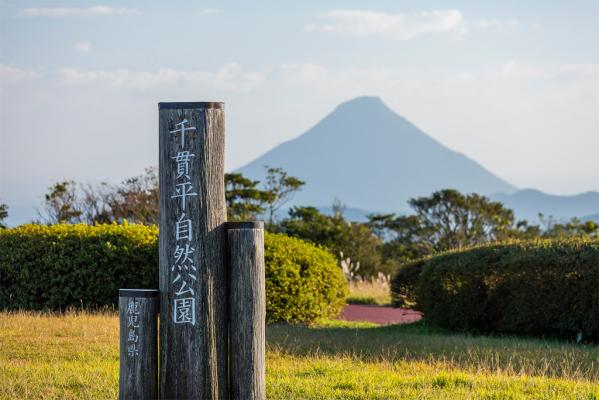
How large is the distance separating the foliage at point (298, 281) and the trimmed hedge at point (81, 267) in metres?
0.02

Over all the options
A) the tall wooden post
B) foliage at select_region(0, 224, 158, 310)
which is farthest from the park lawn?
the tall wooden post

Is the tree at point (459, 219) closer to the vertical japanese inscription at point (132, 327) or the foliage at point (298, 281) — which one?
the foliage at point (298, 281)

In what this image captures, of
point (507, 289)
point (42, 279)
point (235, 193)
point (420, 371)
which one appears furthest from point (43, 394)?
point (235, 193)

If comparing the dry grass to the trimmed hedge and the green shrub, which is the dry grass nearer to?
the green shrub

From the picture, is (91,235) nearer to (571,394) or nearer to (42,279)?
(42,279)

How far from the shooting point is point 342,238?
25.2m

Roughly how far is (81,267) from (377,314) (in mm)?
6798

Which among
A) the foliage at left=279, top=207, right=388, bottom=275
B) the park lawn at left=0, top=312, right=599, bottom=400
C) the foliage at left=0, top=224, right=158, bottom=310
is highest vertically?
the foliage at left=279, top=207, right=388, bottom=275

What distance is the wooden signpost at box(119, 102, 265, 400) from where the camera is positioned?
618cm

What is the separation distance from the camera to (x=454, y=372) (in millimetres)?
8984

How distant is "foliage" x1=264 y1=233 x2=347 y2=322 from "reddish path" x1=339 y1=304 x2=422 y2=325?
5.20 feet

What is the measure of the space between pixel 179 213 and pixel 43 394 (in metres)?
2.63

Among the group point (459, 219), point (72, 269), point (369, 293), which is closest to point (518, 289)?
point (72, 269)

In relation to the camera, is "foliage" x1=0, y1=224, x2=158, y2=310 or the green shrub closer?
"foliage" x1=0, y1=224, x2=158, y2=310
